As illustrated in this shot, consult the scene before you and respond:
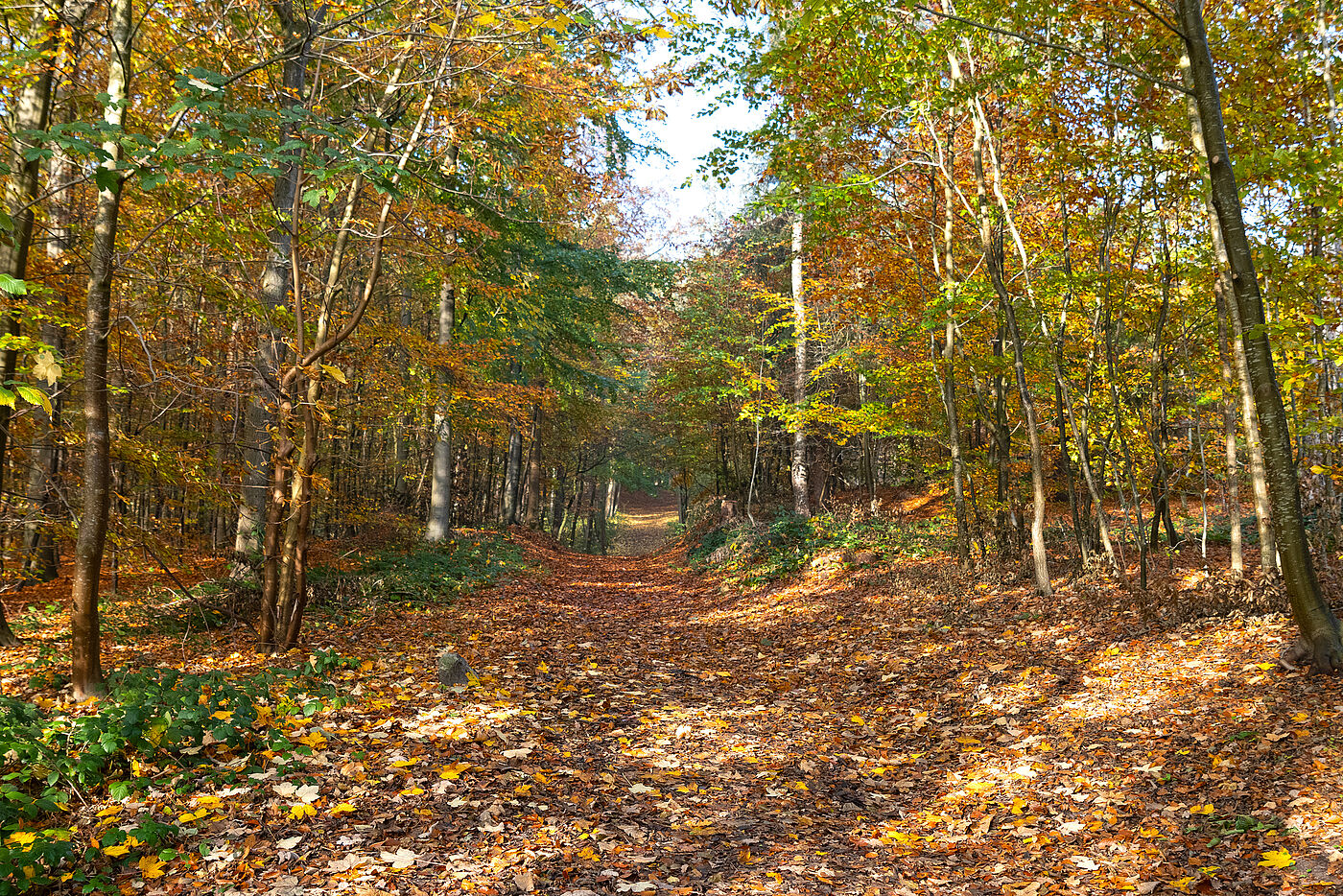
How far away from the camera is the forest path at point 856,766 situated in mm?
3605

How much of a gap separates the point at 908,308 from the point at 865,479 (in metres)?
12.4

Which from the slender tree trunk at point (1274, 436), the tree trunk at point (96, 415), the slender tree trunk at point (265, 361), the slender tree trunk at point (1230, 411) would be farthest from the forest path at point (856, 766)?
the slender tree trunk at point (265, 361)

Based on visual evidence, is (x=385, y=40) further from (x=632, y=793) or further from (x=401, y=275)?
(x=632, y=793)

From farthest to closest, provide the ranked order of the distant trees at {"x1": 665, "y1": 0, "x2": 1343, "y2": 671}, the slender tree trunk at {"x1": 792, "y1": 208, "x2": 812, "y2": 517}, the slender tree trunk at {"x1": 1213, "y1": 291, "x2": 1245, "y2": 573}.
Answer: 1. the slender tree trunk at {"x1": 792, "y1": 208, "x2": 812, "y2": 517}
2. the slender tree trunk at {"x1": 1213, "y1": 291, "x2": 1245, "y2": 573}
3. the distant trees at {"x1": 665, "y1": 0, "x2": 1343, "y2": 671}

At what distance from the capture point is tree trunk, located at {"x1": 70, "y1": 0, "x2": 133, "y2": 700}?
4734 millimetres

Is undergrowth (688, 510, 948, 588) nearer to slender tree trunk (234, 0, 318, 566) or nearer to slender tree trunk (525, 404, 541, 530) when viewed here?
slender tree trunk (525, 404, 541, 530)

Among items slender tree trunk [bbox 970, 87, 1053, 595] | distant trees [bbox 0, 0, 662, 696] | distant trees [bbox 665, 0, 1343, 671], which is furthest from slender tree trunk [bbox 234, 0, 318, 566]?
slender tree trunk [bbox 970, 87, 1053, 595]

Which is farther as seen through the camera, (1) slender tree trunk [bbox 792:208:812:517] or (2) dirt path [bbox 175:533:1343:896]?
(1) slender tree trunk [bbox 792:208:812:517]

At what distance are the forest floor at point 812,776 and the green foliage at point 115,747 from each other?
16cm

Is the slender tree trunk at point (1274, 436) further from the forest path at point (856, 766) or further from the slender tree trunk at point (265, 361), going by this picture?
the slender tree trunk at point (265, 361)

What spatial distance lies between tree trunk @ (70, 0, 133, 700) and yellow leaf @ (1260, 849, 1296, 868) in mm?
Answer: 6874

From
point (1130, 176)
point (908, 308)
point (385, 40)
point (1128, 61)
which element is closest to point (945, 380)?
point (908, 308)

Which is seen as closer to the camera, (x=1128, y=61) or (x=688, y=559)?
(x=1128, y=61)

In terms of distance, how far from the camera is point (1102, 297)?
8.35m
